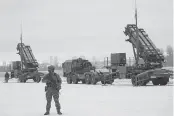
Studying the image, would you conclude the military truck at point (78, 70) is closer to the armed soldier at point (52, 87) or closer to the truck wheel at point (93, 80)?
the truck wheel at point (93, 80)

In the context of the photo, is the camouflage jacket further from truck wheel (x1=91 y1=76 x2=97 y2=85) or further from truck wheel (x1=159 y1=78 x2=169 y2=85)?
truck wheel (x1=91 y1=76 x2=97 y2=85)

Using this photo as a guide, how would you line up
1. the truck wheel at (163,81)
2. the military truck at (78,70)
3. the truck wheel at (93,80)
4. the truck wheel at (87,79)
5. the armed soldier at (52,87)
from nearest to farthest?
1. the armed soldier at (52,87)
2. the truck wheel at (163,81)
3. the truck wheel at (93,80)
4. the truck wheel at (87,79)
5. the military truck at (78,70)

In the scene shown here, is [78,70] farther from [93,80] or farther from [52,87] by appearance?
[52,87]

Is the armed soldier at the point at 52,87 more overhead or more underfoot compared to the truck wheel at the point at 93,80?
more overhead

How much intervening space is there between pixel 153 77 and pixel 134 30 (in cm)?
470

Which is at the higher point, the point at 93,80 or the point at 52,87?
the point at 52,87

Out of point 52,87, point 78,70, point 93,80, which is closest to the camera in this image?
point 52,87

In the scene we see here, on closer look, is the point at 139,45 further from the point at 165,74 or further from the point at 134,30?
the point at 165,74

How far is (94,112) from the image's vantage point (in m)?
11.5

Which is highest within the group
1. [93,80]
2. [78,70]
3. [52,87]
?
[78,70]

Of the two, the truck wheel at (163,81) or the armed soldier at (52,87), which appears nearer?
the armed soldier at (52,87)

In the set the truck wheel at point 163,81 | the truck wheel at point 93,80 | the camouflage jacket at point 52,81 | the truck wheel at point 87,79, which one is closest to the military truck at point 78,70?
the truck wheel at point 87,79

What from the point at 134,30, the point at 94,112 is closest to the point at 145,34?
the point at 134,30

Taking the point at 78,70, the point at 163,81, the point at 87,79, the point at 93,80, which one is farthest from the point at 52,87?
the point at 78,70
